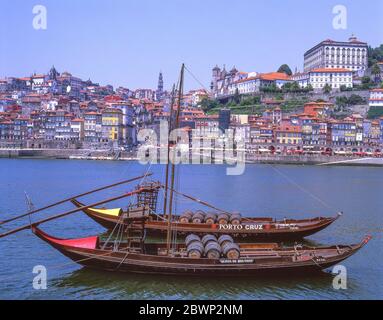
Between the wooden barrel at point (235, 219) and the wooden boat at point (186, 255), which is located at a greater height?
the wooden barrel at point (235, 219)

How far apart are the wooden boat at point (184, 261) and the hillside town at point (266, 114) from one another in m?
69.7

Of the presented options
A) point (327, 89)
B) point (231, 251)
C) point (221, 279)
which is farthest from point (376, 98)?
point (221, 279)

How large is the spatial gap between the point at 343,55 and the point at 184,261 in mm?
104595

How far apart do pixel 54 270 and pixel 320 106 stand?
8622cm

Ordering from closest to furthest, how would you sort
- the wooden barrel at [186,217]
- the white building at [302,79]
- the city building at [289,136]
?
1. the wooden barrel at [186,217]
2. the city building at [289,136]
3. the white building at [302,79]

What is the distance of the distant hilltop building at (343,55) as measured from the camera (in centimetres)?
11038

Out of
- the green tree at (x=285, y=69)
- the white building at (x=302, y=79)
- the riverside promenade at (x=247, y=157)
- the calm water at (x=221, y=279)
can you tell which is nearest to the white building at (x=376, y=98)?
the white building at (x=302, y=79)

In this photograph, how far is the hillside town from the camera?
289 feet

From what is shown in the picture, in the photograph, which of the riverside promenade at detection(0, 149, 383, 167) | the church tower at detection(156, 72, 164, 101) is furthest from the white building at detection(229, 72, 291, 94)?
the church tower at detection(156, 72, 164, 101)

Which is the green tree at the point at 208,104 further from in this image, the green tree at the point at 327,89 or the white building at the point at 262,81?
the green tree at the point at 327,89

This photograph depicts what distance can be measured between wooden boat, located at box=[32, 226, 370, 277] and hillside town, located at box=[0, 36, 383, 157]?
69655mm

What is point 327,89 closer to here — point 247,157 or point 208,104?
point 208,104
